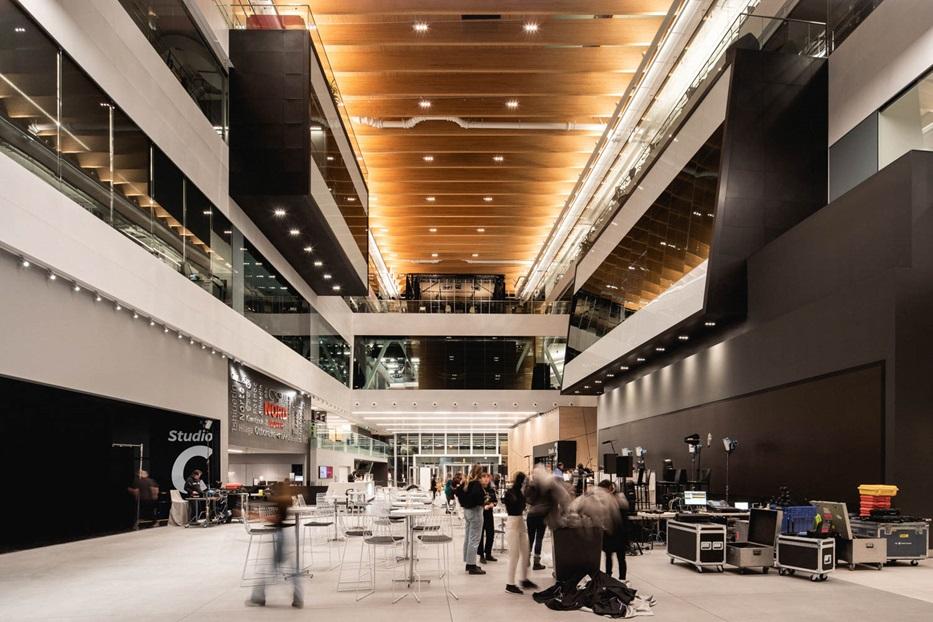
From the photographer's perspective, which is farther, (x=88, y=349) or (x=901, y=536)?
(x=88, y=349)

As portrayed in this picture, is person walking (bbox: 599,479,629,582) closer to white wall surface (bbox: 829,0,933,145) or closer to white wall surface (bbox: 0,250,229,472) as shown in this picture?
white wall surface (bbox: 829,0,933,145)

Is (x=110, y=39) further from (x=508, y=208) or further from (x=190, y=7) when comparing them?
(x=508, y=208)

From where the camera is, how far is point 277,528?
779 cm

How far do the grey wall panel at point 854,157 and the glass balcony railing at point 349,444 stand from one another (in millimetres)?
19533

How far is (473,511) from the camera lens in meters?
9.95

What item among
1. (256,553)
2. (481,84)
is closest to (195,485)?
(256,553)

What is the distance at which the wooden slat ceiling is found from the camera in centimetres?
1847

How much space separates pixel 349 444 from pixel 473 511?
967 inches

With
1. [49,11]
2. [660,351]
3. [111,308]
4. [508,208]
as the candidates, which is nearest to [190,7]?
[49,11]

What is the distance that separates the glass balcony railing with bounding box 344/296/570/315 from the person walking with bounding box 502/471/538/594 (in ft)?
96.8

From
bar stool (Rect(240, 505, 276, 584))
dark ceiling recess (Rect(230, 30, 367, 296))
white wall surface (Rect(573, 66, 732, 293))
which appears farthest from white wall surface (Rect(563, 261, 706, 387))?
bar stool (Rect(240, 505, 276, 584))

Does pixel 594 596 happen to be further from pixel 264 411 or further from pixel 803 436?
pixel 264 411

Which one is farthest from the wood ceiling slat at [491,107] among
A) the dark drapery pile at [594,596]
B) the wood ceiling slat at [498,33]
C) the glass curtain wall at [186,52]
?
the dark drapery pile at [594,596]

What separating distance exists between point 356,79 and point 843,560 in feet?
56.6
